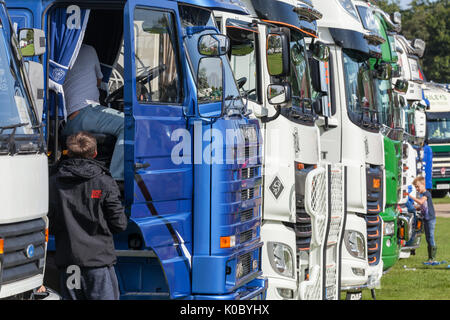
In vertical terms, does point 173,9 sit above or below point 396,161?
above

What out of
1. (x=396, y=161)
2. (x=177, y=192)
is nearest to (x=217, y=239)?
(x=177, y=192)

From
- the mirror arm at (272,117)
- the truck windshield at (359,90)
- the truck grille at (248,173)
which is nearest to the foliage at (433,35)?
the truck windshield at (359,90)

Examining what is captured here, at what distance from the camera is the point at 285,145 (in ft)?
32.6

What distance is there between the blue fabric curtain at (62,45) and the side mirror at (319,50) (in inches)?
180

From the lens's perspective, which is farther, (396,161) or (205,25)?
(396,161)

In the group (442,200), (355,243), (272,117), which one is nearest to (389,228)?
(355,243)

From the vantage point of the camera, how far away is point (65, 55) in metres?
7.48

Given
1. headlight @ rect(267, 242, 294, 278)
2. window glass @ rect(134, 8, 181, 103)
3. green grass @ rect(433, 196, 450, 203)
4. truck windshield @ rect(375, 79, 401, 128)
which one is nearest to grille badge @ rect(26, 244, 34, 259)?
window glass @ rect(134, 8, 181, 103)

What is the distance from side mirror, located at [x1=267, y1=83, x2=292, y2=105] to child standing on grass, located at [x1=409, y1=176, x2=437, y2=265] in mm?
8452

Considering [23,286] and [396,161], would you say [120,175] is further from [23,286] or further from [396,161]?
[396,161]

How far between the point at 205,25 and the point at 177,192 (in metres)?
1.48

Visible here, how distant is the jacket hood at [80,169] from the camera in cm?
669

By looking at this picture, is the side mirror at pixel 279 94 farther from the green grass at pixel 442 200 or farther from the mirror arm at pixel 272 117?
the green grass at pixel 442 200
